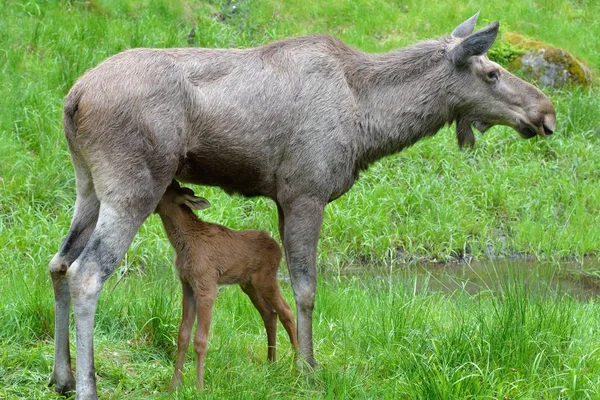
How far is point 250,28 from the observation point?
47.5 ft

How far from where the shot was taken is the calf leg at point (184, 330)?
5.83 m

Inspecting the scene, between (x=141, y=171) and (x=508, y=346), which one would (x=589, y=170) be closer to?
(x=508, y=346)

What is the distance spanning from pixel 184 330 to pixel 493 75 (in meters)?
2.70

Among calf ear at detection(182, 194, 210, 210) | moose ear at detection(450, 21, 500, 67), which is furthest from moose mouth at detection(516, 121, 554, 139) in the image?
calf ear at detection(182, 194, 210, 210)

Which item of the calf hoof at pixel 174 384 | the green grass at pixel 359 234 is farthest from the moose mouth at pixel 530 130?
the calf hoof at pixel 174 384

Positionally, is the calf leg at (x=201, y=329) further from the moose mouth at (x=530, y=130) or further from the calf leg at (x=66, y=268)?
the moose mouth at (x=530, y=130)

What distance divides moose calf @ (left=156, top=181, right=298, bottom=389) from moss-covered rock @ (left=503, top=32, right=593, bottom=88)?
27.9 feet

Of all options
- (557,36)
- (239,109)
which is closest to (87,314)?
(239,109)

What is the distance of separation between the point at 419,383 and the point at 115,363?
2136mm

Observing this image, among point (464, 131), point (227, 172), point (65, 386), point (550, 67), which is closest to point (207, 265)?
point (227, 172)

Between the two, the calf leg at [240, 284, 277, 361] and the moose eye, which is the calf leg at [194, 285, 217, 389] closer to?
the calf leg at [240, 284, 277, 361]

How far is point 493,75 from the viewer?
6.52m

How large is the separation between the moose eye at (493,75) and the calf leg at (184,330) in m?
2.48

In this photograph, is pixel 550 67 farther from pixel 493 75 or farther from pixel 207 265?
pixel 207 265
